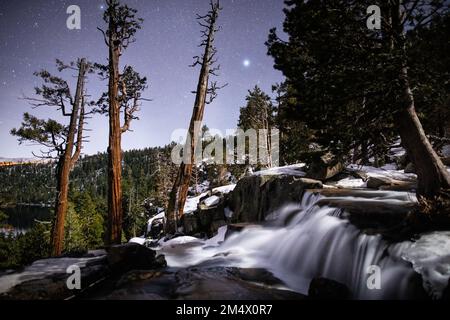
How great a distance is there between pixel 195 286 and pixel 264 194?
11.0 metres

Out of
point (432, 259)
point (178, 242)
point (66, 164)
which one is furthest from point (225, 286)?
point (66, 164)

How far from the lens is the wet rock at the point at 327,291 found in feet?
15.1

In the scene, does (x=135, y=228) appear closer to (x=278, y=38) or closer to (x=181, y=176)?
(x=181, y=176)

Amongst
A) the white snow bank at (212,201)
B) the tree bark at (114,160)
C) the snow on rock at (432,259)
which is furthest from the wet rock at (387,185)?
the white snow bank at (212,201)

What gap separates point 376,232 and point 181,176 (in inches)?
259

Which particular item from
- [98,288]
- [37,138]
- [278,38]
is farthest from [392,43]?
[37,138]

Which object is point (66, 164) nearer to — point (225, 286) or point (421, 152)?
point (225, 286)

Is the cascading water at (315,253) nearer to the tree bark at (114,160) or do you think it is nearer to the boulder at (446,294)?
the boulder at (446,294)

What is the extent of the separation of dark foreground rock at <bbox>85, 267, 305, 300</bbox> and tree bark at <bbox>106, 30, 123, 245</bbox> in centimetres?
277

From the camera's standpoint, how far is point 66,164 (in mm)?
10773

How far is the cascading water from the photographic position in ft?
16.1

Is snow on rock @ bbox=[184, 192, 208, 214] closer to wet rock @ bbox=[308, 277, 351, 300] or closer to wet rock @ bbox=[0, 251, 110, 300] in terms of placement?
wet rock @ bbox=[0, 251, 110, 300]

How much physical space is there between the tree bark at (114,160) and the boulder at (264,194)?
26.6 ft

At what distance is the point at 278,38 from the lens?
886 cm
